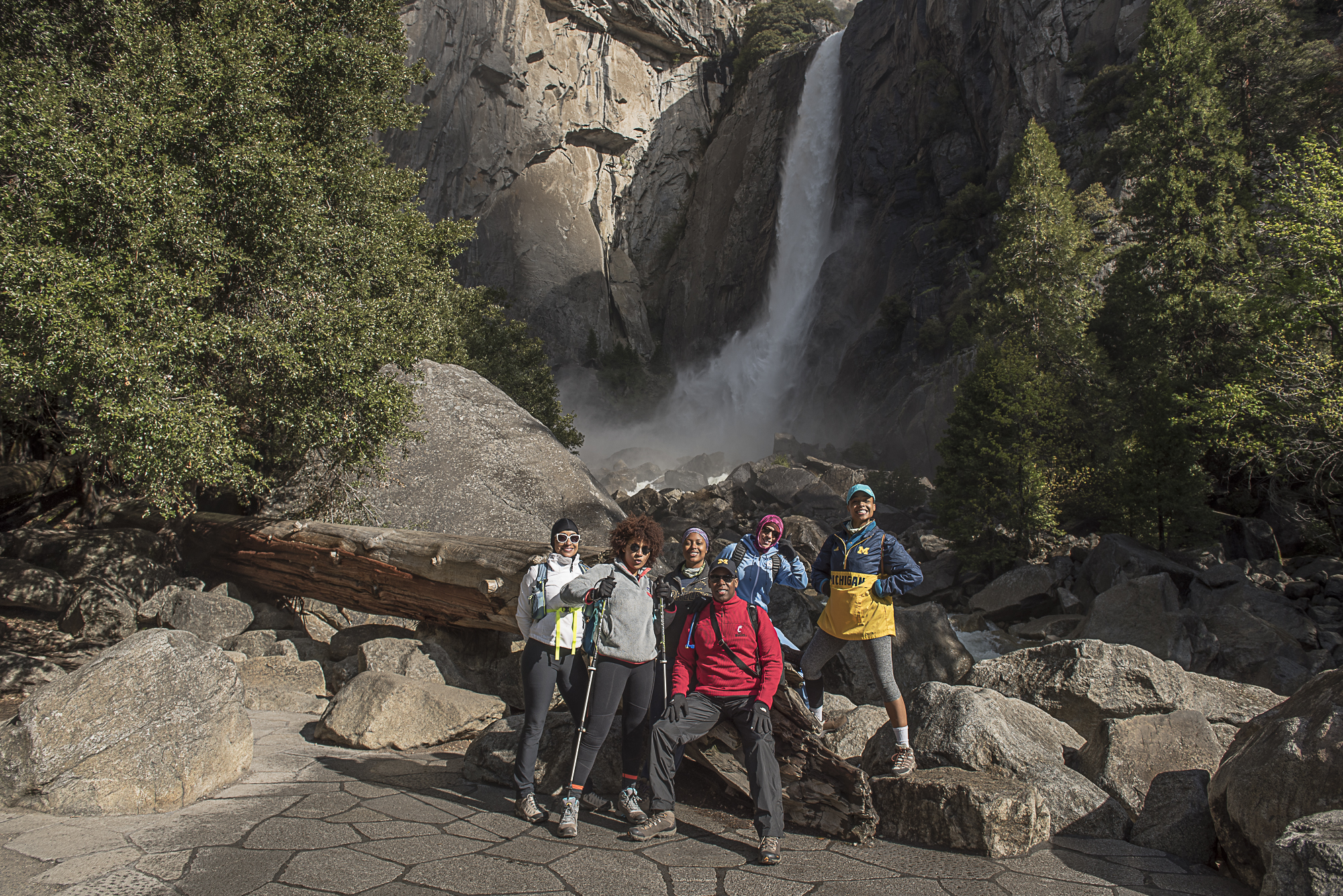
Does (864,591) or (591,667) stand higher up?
(864,591)

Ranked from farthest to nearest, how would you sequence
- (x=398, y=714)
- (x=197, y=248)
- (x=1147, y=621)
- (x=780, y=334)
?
(x=780, y=334) → (x=1147, y=621) → (x=197, y=248) → (x=398, y=714)

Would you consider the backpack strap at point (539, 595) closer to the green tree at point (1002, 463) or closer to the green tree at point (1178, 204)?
the green tree at point (1002, 463)

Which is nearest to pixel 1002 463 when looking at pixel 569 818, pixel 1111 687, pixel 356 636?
pixel 1111 687

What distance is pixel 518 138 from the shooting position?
52438 mm

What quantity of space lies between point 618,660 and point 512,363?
20221 mm

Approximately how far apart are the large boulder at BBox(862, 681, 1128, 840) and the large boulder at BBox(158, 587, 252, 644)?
6867 millimetres

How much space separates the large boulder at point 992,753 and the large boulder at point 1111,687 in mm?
1089

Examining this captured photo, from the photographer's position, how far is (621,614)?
4.41 meters

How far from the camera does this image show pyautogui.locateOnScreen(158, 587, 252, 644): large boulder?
7.95 metres

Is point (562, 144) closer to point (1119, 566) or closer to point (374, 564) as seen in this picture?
point (1119, 566)

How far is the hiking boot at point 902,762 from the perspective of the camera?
173 inches

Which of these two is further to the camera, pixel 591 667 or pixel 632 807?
pixel 591 667

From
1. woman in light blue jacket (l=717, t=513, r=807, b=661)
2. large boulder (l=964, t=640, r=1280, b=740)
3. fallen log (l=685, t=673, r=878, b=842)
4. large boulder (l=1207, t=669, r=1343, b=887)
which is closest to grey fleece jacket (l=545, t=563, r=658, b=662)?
fallen log (l=685, t=673, r=878, b=842)

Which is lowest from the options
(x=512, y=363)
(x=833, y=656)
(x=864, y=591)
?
(x=833, y=656)
